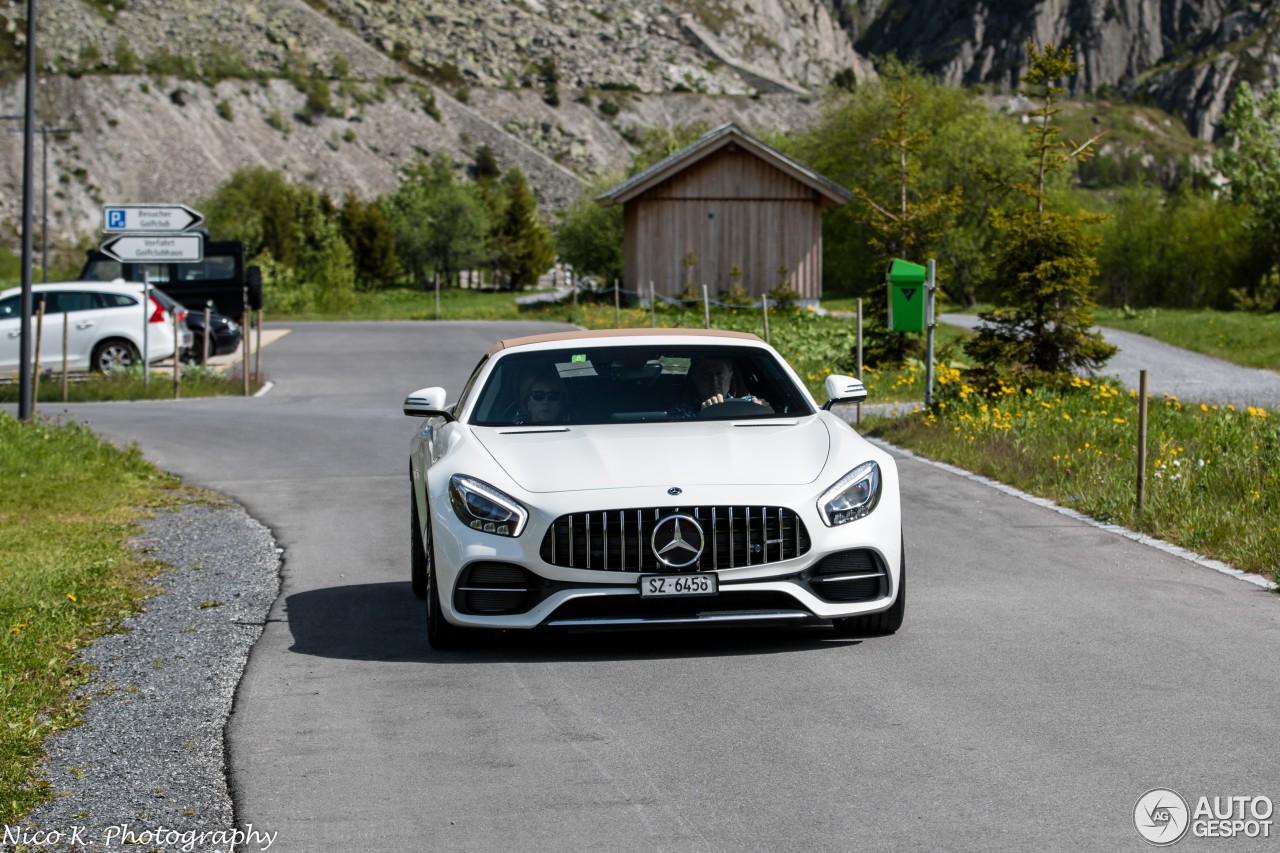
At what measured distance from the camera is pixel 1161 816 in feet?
15.6

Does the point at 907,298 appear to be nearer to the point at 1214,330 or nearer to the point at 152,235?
the point at 152,235

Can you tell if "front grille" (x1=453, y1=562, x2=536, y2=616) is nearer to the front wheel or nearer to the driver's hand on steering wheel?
the driver's hand on steering wheel

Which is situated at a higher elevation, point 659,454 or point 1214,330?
point 1214,330

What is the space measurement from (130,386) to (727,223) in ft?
82.7

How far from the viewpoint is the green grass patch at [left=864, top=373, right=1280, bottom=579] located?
34.2ft

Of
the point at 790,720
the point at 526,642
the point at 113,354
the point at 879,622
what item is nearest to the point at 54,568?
the point at 526,642

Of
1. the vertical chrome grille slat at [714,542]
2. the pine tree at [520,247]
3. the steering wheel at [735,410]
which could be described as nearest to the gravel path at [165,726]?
the vertical chrome grille slat at [714,542]

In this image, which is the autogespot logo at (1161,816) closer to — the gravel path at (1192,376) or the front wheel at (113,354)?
the gravel path at (1192,376)

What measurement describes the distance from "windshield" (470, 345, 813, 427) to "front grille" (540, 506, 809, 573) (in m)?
1.18

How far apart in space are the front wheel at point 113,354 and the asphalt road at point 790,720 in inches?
780

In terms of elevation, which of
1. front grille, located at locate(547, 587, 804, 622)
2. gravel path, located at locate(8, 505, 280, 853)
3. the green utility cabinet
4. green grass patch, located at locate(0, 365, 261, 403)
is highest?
the green utility cabinet

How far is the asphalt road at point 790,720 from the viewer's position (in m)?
4.84

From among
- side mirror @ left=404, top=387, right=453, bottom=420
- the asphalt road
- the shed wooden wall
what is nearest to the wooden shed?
the shed wooden wall

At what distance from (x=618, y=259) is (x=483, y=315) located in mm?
9444
